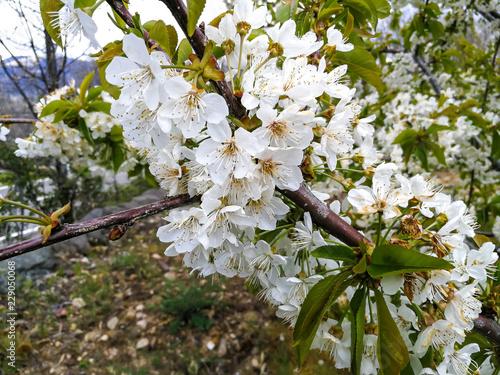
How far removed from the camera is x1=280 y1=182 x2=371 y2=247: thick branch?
940 millimetres

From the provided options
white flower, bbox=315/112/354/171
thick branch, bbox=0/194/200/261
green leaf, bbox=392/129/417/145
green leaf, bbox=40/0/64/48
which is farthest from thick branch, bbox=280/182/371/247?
green leaf, bbox=392/129/417/145

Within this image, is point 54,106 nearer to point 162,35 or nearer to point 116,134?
point 116,134

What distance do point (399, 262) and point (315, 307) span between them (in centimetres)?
23

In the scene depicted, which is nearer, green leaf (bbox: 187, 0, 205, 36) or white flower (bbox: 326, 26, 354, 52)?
green leaf (bbox: 187, 0, 205, 36)

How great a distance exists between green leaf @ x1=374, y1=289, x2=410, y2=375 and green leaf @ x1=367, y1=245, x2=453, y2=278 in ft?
0.33

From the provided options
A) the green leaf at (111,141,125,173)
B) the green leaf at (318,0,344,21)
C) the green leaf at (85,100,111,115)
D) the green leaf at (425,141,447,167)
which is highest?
the green leaf at (318,0,344,21)

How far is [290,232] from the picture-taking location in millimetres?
1080

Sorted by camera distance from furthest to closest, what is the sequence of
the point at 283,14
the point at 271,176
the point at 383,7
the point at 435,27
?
the point at 435,27 < the point at 383,7 < the point at 283,14 < the point at 271,176

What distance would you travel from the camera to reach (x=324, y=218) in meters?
0.96

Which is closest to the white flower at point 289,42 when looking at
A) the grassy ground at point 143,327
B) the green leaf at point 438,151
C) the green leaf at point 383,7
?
the green leaf at point 383,7

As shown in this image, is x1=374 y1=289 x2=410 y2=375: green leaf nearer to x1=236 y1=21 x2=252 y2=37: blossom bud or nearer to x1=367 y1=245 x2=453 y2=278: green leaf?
x1=367 y1=245 x2=453 y2=278: green leaf

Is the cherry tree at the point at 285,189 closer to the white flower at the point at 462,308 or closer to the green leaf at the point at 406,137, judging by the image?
the white flower at the point at 462,308

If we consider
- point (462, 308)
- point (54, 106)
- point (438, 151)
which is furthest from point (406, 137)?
point (54, 106)

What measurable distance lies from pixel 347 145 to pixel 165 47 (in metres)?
0.58
